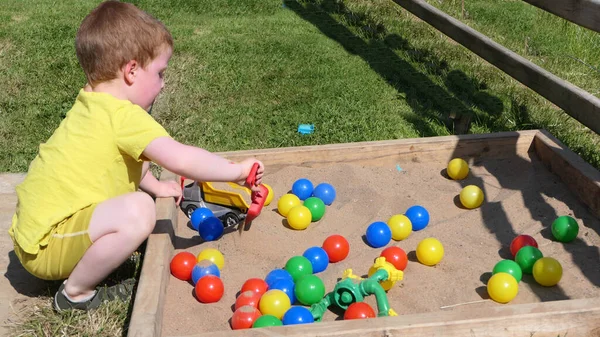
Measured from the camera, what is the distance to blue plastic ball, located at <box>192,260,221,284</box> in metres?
3.00

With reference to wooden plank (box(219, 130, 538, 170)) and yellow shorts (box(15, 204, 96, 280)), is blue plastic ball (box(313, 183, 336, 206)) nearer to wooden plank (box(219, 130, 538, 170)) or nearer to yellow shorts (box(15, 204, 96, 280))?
wooden plank (box(219, 130, 538, 170))

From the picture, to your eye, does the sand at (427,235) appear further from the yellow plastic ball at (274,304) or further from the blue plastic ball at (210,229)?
the yellow plastic ball at (274,304)

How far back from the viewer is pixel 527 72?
472 cm

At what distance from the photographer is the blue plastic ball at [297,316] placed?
104 inches

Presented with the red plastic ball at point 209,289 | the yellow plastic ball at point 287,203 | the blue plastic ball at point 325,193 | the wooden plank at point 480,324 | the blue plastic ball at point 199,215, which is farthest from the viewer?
the blue plastic ball at point 325,193

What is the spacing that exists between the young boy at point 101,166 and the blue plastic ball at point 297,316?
620 millimetres

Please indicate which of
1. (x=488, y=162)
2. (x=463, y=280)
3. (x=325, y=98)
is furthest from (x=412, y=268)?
(x=325, y=98)

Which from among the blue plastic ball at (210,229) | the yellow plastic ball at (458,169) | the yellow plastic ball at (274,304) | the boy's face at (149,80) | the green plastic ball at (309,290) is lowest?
the yellow plastic ball at (458,169)

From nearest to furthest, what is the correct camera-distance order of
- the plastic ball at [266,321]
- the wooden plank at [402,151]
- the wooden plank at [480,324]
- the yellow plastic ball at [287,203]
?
the wooden plank at [480,324] → the plastic ball at [266,321] → the yellow plastic ball at [287,203] → the wooden plank at [402,151]

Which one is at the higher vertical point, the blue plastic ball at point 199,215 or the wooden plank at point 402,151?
the blue plastic ball at point 199,215

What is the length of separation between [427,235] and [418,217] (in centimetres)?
11

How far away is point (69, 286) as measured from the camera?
278 centimetres

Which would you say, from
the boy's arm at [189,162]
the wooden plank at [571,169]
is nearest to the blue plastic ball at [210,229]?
the boy's arm at [189,162]

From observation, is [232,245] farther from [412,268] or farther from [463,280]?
[463,280]
